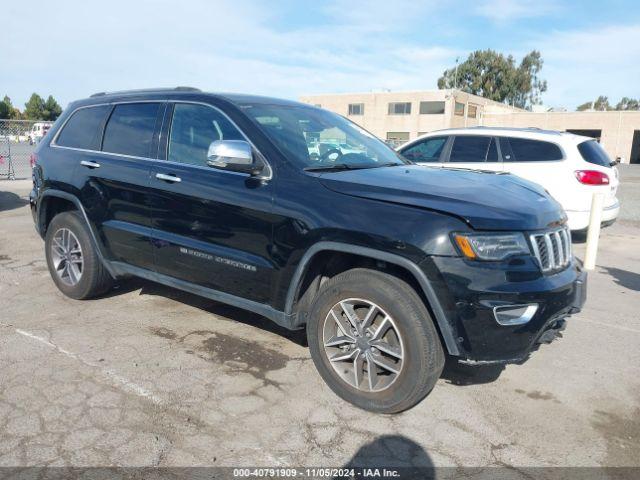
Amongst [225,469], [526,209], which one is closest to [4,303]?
[225,469]

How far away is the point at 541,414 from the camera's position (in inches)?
127

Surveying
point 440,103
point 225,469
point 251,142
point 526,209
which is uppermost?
point 440,103

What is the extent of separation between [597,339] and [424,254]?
252cm

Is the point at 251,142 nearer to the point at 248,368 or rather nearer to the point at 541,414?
the point at 248,368

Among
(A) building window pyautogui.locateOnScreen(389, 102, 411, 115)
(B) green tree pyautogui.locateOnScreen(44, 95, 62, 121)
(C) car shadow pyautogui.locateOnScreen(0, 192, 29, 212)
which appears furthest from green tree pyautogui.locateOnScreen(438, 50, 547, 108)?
(C) car shadow pyautogui.locateOnScreen(0, 192, 29, 212)

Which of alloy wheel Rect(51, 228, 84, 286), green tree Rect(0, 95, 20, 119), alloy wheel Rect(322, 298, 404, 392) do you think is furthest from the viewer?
green tree Rect(0, 95, 20, 119)

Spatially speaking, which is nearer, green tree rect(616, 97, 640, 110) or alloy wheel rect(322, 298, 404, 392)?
alloy wheel rect(322, 298, 404, 392)

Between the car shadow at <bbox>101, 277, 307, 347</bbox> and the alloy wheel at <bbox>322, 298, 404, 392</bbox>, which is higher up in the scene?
the alloy wheel at <bbox>322, 298, 404, 392</bbox>

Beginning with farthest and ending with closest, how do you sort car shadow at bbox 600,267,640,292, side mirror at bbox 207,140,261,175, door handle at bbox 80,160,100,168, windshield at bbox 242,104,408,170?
car shadow at bbox 600,267,640,292 → door handle at bbox 80,160,100,168 → windshield at bbox 242,104,408,170 → side mirror at bbox 207,140,261,175

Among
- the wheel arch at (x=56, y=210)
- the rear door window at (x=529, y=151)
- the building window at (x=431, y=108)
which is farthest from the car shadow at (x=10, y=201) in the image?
the building window at (x=431, y=108)

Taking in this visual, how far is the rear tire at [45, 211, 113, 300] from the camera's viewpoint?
4.70 meters

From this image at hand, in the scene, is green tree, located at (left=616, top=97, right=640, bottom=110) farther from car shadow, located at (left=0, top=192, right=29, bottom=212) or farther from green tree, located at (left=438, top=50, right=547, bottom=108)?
car shadow, located at (left=0, top=192, right=29, bottom=212)

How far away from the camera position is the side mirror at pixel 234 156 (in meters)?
3.40

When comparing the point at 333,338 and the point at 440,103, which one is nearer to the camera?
the point at 333,338
